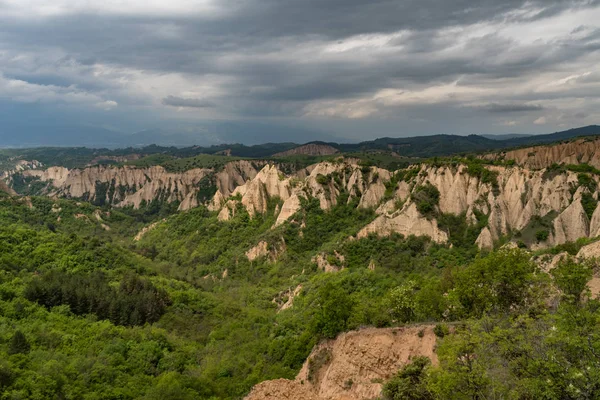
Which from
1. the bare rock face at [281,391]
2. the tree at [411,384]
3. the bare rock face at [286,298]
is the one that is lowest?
the bare rock face at [286,298]

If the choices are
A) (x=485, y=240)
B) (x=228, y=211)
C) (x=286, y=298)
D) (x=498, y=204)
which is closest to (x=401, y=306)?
(x=286, y=298)

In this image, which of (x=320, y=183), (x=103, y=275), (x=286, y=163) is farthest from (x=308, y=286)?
(x=286, y=163)

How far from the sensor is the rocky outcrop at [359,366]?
23.4 meters

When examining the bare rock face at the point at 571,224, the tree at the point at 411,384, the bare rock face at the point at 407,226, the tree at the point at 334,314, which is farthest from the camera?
the bare rock face at the point at 407,226

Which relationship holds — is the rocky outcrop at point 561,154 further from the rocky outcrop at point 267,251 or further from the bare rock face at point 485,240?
the rocky outcrop at point 267,251

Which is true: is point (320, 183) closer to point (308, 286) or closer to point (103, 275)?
point (308, 286)

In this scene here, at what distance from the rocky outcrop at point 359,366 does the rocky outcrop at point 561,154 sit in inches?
3229

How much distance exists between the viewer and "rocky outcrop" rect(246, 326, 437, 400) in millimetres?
23422

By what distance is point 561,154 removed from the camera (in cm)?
9944

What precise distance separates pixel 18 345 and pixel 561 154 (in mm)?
111327

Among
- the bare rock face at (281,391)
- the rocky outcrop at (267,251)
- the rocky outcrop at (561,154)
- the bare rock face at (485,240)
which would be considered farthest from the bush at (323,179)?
the bare rock face at (281,391)

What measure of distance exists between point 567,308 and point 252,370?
22018 millimetres

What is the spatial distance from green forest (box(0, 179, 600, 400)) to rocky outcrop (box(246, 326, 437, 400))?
4.52 feet

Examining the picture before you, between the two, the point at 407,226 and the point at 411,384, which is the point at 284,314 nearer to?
the point at 407,226
